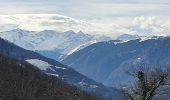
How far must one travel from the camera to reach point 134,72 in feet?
211

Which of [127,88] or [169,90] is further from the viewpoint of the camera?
[127,88]

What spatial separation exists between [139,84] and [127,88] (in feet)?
15.2

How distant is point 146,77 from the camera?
2458 inches

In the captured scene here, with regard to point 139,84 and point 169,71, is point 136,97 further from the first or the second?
point 169,71

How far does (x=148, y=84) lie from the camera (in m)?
61.4

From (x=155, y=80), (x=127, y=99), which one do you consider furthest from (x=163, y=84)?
(x=127, y=99)

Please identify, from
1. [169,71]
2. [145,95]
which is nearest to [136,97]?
[145,95]

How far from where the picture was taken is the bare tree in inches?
2398

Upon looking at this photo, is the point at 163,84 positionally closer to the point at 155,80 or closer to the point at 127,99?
the point at 155,80

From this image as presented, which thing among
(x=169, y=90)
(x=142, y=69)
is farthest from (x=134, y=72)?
(x=169, y=90)

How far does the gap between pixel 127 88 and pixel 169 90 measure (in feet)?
21.2

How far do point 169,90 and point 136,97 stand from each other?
156 inches

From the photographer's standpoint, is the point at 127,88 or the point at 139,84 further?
the point at 127,88

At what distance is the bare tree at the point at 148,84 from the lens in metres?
60.9
